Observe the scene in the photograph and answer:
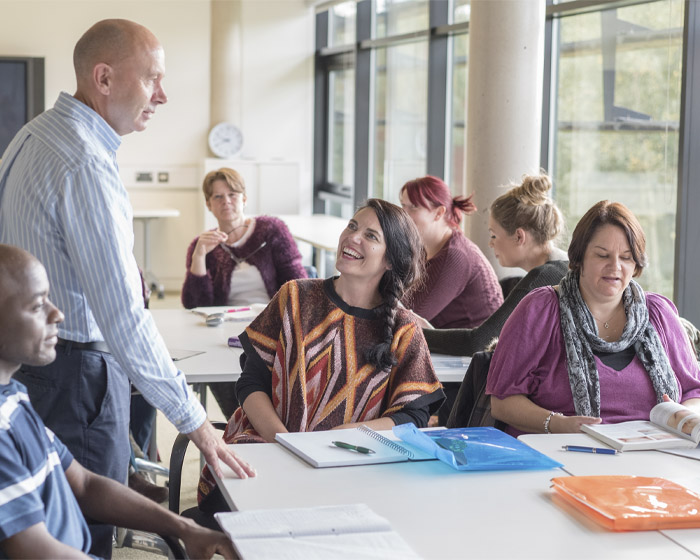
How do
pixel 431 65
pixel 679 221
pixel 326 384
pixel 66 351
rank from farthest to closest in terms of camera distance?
pixel 431 65, pixel 679 221, pixel 326 384, pixel 66 351

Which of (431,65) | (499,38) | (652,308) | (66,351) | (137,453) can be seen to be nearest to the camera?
(66,351)

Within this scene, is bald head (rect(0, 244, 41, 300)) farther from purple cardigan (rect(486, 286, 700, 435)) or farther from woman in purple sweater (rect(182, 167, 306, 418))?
woman in purple sweater (rect(182, 167, 306, 418))

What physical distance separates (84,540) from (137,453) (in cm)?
251

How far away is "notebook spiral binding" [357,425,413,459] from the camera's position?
1.97m

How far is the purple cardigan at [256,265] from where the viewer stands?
445 centimetres

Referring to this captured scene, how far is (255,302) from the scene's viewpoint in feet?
14.8

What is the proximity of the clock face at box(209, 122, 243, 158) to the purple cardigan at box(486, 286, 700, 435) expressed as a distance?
23.4 feet

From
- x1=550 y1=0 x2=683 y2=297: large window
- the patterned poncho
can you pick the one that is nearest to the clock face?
x1=550 y1=0 x2=683 y2=297: large window

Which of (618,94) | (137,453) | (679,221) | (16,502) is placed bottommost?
(137,453)

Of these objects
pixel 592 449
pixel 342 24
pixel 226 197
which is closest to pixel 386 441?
pixel 592 449

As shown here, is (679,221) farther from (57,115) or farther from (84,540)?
(84,540)

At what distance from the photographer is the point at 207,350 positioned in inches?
132

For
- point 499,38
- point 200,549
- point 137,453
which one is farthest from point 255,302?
point 200,549

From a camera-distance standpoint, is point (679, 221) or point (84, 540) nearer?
point (84, 540)
